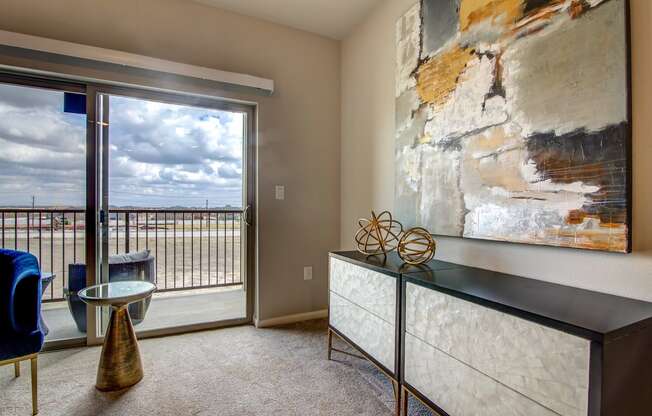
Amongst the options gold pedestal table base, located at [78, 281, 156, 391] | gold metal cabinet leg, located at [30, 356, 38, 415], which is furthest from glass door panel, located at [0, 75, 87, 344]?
gold metal cabinet leg, located at [30, 356, 38, 415]

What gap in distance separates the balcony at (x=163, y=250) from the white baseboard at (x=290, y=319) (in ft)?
0.84

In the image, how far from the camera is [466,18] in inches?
67.6

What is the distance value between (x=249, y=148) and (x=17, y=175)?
1.64m

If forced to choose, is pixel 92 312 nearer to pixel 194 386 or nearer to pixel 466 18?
pixel 194 386

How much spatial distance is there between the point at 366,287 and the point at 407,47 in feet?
5.33

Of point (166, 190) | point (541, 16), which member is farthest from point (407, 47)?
point (166, 190)

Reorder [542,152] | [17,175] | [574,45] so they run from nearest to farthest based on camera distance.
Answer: [574,45]
[542,152]
[17,175]

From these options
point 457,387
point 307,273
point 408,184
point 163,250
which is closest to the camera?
point 457,387

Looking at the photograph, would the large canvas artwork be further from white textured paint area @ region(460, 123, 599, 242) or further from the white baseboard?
the white baseboard

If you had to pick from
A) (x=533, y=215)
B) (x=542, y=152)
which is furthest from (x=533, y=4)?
(x=533, y=215)

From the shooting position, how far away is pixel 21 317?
5.24 ft

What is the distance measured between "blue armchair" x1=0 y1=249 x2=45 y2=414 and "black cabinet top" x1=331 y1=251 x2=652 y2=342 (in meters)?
1.77

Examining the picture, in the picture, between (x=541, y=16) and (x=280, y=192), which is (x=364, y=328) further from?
(x=541, y=16)

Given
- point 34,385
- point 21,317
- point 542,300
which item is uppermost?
point 542,300
